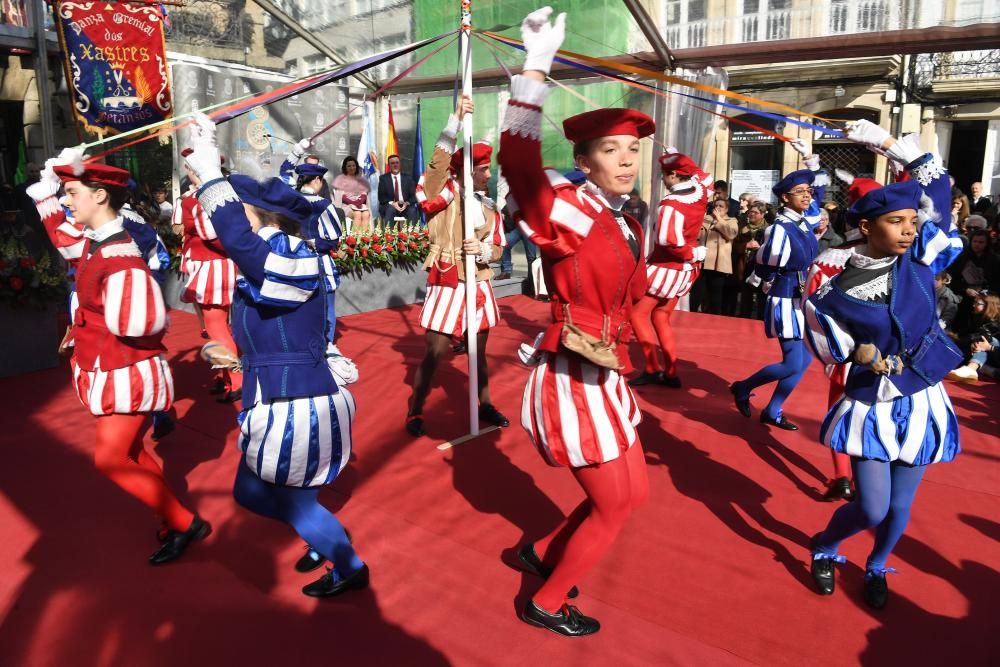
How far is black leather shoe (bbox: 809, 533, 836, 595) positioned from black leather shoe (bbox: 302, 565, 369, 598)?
5.98 ft

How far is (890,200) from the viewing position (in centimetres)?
257

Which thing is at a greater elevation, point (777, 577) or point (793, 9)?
point (793, 9)

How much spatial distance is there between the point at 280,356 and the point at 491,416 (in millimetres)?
2644

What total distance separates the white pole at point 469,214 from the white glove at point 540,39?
2.13 metres

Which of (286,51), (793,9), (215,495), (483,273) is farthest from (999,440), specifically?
(286,51)

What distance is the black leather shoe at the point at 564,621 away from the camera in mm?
2633

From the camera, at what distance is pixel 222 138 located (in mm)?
10648

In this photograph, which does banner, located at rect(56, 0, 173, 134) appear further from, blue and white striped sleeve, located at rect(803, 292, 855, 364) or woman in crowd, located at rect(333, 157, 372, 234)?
blue and white striped sleeve, located at rect(803, 292, 855, 364)

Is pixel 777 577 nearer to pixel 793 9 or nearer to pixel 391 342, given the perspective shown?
pixel 391 342

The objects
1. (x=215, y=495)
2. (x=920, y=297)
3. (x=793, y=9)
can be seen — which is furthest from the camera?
(x=793, y=9)

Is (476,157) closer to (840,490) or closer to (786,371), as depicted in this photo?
(786,371)

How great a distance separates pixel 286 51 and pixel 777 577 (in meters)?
10.0

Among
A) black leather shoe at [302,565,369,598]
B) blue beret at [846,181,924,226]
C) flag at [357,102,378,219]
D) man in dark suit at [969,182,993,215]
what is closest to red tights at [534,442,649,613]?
black leather shoe at [302,565,369,598]

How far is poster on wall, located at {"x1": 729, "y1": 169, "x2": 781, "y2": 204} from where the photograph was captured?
1516cm
